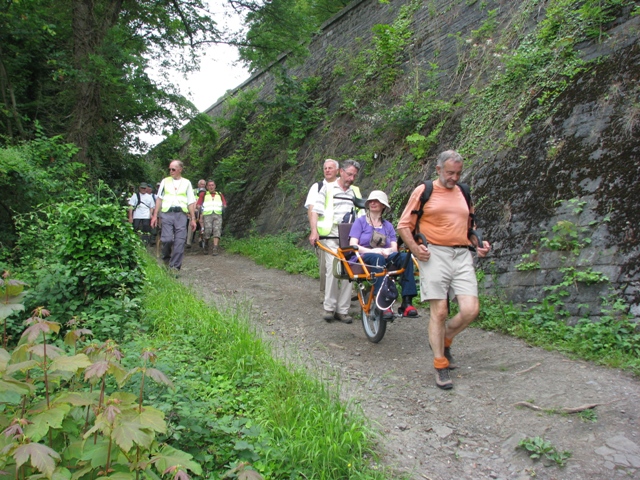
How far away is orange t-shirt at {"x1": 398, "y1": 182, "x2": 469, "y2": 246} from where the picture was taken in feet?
14.9

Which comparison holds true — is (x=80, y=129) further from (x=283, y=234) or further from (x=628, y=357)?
(x=628, y=357)

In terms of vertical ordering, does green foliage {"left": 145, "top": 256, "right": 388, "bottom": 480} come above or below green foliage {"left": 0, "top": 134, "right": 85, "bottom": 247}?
below

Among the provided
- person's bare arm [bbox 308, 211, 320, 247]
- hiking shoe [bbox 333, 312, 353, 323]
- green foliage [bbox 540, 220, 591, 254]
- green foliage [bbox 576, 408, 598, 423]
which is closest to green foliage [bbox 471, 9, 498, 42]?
green foliage [bbox 540, 220, 591, 254]

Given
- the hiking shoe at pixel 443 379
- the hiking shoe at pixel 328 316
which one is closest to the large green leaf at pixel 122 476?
the hiking shoe at pixel 443 379

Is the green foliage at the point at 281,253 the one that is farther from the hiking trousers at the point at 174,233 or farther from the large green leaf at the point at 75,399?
the large green leaf at the point at 75,399

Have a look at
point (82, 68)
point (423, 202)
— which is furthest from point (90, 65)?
point (423, 202)

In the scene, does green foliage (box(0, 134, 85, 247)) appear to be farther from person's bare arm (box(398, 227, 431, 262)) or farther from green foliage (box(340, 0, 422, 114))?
green foliage (box(340, 0, 422, 114))

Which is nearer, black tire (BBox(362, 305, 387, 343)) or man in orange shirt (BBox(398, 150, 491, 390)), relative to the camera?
man in orange shirt (BBox(398, 150, 491, 390))

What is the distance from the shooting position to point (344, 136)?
12914mm

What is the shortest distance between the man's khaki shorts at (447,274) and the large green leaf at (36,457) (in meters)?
3.28

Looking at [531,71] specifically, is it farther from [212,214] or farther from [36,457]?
[36,457]

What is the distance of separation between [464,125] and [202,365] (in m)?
6.48

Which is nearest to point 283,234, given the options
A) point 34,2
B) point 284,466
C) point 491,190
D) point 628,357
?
point 491,190

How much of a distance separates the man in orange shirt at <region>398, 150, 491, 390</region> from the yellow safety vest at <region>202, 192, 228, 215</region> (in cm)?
911
